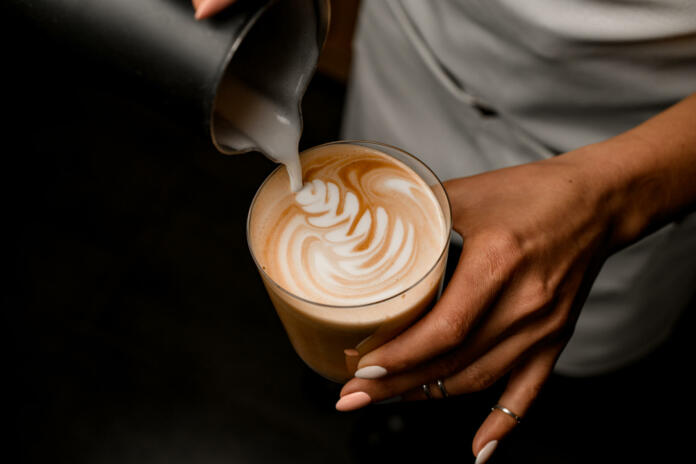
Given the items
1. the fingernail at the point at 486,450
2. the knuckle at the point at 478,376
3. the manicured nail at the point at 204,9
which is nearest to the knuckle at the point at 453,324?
the knuckle at the point at 478,376

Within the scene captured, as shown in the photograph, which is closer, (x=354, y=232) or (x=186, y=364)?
(x=354, y=232)

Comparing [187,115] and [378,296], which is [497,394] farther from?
[187,115]

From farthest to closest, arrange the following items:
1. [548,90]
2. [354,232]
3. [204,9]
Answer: [548,90]
[354,232]
[204,9]

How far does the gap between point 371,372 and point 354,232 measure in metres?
0.19

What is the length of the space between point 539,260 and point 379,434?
95 cm

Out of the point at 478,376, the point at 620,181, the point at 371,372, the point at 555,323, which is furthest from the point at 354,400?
the point at 620,181

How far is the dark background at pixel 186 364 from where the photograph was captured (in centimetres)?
155

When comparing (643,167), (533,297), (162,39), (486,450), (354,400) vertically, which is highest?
(162,39)

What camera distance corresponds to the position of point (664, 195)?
0.85 meters

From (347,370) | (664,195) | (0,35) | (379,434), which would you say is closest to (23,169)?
(0,35)

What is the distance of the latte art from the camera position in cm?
74

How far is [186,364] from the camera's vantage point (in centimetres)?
164

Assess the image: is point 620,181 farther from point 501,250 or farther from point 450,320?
point 450,320

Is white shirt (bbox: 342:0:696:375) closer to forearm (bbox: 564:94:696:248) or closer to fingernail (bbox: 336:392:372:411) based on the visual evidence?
forearm (bbox: 564:94:696:248)
